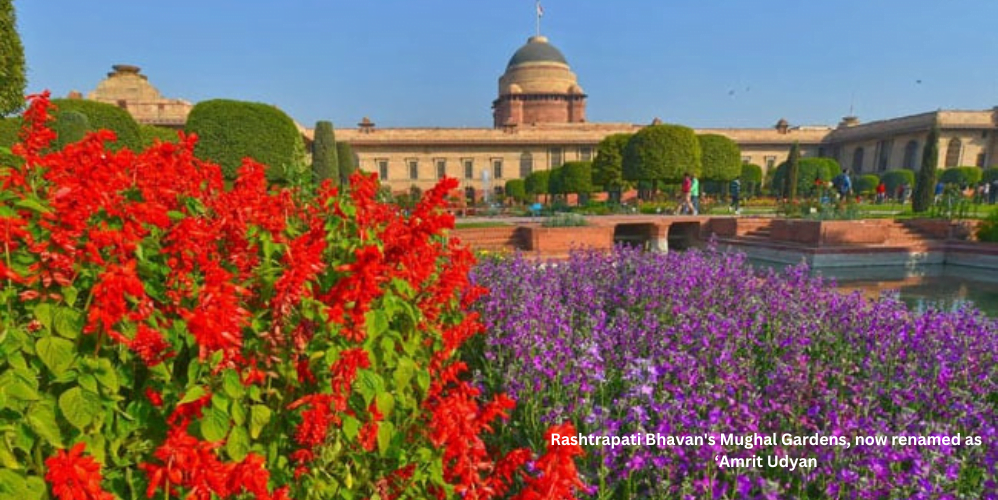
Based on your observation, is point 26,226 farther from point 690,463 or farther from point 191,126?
point 191,126

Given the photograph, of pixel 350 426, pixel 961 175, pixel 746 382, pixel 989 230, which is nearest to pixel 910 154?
pixel 961 175

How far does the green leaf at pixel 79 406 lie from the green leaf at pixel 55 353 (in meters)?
0.07

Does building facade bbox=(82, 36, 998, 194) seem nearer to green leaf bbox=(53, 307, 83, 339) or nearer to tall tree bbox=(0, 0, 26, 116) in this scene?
tall tree bbox=(0, 0, 26, 116)

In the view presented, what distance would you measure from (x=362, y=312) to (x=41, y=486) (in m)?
0.89

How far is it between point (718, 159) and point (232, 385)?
35.5 metres

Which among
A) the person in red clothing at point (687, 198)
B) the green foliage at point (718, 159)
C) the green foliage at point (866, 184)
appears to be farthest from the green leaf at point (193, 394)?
the green foliage at point (866, 184)

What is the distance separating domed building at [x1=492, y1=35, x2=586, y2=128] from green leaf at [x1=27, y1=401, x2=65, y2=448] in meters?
63.3

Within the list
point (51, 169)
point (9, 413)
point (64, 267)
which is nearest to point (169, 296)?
point (64, 267)

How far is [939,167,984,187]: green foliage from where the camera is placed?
41594 mm

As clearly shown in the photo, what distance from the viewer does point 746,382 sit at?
252cm

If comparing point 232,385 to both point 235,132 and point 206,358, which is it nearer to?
point 206,358

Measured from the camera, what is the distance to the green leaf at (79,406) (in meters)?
1.32

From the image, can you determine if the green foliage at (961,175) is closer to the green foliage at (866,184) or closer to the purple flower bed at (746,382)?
the green foliage at (866,184)

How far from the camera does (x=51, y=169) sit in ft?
6.84
